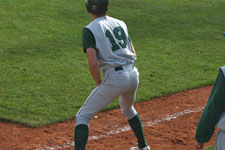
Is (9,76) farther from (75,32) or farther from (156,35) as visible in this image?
(156,35)

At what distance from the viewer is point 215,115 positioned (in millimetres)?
3037

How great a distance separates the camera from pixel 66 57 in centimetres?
911

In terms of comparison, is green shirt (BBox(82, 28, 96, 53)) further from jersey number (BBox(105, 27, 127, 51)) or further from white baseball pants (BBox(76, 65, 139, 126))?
white baseball pants (BBox(76, 65, 139, 126))

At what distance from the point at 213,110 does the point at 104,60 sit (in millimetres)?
1873

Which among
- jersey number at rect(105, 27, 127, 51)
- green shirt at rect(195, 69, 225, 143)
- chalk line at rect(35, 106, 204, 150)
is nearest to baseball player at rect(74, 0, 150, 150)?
jersey number at rect(105, 27, 127, 51)

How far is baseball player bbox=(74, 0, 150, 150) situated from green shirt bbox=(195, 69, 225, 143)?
5.54 feet

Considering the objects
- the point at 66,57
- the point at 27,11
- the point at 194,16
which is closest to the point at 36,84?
the point at 66,57

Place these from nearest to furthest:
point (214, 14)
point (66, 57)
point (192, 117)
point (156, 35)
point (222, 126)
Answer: point (222, 126) → point (192, 117) → point (66, 57) → point (156, 35) → point (214, 14)

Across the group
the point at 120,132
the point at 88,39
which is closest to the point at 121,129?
the point at 120,132

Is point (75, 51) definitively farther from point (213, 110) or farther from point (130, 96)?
point (213, 110)

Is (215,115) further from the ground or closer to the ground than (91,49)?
further from the ground

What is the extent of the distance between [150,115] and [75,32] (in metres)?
4.74

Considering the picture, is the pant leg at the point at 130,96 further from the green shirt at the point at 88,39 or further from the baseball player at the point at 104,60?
the green shirt at the point at 88,39

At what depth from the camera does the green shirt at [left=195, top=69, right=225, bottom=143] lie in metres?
2.95
